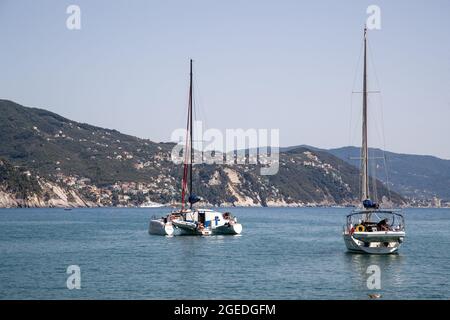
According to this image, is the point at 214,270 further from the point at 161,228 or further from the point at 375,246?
the point at 161,228

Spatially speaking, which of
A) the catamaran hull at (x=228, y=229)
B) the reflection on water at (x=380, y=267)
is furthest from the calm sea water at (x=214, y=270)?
the catamaran hull at (x=228, y=229)

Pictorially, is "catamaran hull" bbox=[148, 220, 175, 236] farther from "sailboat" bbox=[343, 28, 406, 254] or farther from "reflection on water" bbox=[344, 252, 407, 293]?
"sailboat" bbox=[343, 28, 406, 254]

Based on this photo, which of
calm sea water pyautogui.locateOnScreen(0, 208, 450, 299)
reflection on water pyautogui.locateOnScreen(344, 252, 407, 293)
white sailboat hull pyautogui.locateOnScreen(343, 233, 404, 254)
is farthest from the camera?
white sailboat hull pyautogui.locateOnScreen(343, 233, 404, 254)

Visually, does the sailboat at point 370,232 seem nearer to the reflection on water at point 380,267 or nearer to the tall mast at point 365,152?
the tall mast at point 365,152

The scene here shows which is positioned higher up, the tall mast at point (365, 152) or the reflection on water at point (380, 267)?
the tall mast at point (365, 152)

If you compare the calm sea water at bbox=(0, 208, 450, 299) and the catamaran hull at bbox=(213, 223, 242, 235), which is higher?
the catamaran hull at bbox=(213, 223, 242, 235)

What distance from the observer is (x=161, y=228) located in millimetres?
86562

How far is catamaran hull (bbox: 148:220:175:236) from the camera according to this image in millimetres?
84875

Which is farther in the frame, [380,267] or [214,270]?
[380,267]

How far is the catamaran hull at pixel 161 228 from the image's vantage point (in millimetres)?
84875

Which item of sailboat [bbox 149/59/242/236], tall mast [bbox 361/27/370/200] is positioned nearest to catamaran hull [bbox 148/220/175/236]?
sailboat [bbox 149/59/242/236]

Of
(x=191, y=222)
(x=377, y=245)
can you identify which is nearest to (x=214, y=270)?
(x=377, y=245)

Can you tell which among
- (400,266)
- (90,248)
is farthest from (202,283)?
(90,248)

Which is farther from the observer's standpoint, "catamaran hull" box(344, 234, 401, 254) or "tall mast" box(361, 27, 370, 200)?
"tall mast" box(361, 27, 370, 200)
